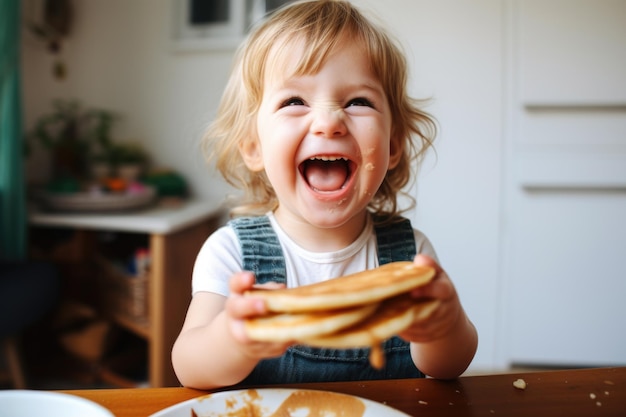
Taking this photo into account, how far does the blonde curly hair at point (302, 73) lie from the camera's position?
836 mm

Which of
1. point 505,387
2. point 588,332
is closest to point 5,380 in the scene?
point 505,387

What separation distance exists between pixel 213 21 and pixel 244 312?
2112 millimetres

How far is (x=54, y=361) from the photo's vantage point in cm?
229

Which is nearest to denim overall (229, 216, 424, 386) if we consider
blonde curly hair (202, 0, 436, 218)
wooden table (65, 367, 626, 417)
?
blonde curly hair (202, 0, 436, 218)

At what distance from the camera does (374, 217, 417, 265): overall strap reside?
3.14ft

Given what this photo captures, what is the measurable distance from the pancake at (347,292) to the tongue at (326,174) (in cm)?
29

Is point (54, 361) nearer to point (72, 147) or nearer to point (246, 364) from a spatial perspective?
point (72, 147)

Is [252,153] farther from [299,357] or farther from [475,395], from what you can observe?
[475,395]

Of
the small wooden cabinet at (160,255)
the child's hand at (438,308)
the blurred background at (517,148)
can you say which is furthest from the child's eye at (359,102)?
the blurred background at (517,148)

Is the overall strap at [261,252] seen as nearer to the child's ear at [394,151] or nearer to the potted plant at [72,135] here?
the child's ear at [394,151]

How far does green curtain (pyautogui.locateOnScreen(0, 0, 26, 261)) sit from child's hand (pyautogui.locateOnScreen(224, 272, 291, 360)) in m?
1.73

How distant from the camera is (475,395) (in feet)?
2.06

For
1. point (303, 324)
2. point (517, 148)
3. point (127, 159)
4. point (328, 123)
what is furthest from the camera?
point (127, 159)

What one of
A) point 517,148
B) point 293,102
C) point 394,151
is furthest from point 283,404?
point 517,148
